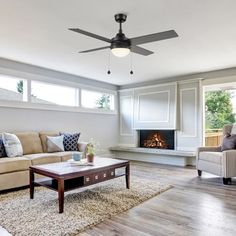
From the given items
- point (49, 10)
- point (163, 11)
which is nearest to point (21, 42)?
point (49, 10)

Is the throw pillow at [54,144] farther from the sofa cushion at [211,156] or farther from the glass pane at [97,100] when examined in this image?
the sofa cushion at [211,156]

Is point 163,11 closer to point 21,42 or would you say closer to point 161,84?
point 21,42

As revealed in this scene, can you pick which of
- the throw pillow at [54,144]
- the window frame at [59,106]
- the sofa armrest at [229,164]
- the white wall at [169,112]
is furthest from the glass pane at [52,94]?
the sofa armrest at [229,164]

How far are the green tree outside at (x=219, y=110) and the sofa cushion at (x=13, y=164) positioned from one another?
194 inches

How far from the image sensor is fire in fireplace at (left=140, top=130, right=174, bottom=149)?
6.23m

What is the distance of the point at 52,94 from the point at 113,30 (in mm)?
2905

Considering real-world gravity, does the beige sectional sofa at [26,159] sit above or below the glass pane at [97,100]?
below

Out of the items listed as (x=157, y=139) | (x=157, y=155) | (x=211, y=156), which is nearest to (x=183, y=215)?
(x=211, y=156)

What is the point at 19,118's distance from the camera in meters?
4.65

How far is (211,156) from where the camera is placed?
4207 mm

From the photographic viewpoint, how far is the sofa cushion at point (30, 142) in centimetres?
427

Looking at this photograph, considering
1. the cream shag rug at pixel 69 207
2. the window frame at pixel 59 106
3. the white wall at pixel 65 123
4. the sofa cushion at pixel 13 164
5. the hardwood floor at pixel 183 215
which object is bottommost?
the hardwood floor at pixel 183 215

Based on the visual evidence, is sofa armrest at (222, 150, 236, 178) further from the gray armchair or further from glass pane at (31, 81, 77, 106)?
glass pane at (31, 81, 77, 106)

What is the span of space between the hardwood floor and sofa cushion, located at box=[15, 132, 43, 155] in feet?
8.27
